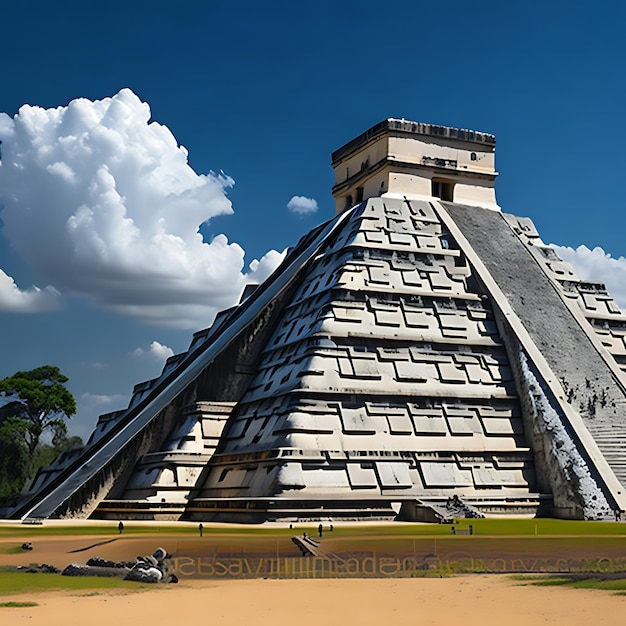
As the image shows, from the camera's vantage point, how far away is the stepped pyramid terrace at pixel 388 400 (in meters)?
21.2

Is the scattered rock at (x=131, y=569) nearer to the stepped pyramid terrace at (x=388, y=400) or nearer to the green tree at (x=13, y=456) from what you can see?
the stepped pyramid terrace at (x=388, y=400)

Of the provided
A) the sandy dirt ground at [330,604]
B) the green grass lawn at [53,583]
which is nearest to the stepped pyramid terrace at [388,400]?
the green grass lawn at [53,583]

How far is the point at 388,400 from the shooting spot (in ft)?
75.2

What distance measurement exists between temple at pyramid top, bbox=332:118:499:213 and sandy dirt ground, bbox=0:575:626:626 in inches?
891

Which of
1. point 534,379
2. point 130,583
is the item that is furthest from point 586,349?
point 130,583

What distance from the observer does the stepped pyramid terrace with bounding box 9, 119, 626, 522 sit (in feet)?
69.4

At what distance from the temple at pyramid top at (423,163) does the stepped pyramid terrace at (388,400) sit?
1188 millimetres

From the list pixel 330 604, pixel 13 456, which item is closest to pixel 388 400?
pixel 330 604

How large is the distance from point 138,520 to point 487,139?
19.0m

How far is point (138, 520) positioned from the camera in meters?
21.3

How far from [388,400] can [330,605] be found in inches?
591

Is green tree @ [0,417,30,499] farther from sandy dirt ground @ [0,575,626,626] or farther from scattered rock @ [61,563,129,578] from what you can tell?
sandy dirt ground @ [0,575,626,626]

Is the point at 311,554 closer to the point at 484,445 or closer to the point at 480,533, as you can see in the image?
the point at 480,533

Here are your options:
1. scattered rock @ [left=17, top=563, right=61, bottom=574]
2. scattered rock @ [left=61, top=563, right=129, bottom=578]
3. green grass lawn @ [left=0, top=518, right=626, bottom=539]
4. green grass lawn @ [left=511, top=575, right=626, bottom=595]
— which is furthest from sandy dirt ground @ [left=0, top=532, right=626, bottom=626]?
green grass lawn @ [left=0, top=518, right=626, bottom=539]
